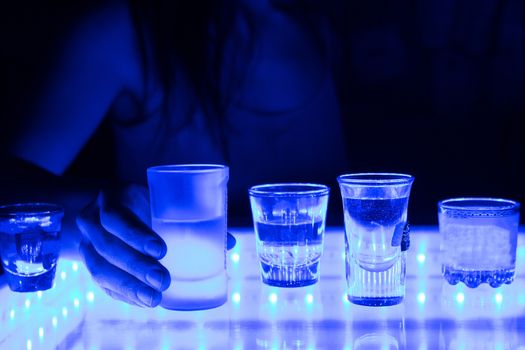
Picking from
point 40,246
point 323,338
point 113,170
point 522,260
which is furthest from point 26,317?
point 113,170

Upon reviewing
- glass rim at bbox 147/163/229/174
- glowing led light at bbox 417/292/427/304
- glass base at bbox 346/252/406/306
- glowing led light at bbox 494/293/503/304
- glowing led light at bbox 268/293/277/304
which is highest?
glass rim at bbox 147/163/229/174

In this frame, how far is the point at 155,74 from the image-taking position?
2.65 meters

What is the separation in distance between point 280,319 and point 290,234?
0.19m

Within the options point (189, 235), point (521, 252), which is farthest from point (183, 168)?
point (521, 252)

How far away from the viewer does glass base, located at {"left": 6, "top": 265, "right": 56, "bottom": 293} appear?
119 centimetres

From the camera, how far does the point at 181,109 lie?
2.78m

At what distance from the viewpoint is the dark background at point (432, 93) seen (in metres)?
3.46

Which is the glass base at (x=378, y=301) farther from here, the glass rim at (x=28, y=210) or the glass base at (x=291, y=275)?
the glass rim at (x=28, y=210)

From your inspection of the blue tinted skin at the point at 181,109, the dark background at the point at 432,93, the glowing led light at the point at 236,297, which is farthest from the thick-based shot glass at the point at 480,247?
the dark background at the point at 432,93

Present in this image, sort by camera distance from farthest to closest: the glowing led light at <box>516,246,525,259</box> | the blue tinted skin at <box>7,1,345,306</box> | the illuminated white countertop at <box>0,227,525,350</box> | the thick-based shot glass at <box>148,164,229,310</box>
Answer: the blue tinted skin at <box>7,1,345,306</box>
the glowing led light at <box>516,246,525,259</box>
the thick-based shot glass at <box>148,164,229,310</box>
the illuminated white countertop at <box>0,227,525,350</box>

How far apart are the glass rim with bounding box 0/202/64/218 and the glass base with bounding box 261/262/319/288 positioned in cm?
42

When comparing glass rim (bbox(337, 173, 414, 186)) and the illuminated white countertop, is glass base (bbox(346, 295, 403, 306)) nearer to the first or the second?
the illuminated white countertop

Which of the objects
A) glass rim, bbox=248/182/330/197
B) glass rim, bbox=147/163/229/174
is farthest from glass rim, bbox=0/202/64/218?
glass rim, bbox=248/182/330/197

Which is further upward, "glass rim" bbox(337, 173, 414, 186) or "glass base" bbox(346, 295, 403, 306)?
"glass rim" bbox(337, 173, 414, 186)
